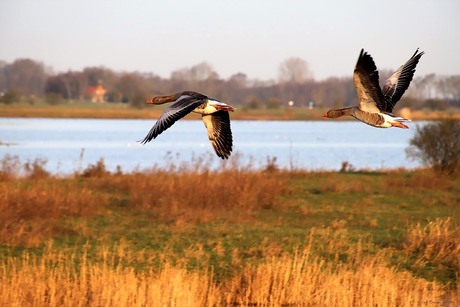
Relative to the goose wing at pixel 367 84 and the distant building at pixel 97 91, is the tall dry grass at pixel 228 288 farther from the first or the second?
the distant building at pixel 97 91

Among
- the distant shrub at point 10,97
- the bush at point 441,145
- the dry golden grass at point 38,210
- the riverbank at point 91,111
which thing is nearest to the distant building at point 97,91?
the riverbank at point 91,111

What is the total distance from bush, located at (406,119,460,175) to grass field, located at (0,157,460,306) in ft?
3.17

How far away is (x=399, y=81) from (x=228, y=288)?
3741mm

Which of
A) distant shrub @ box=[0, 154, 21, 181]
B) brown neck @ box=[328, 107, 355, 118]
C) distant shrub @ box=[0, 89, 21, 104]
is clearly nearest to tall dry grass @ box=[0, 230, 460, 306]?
brown neck @ box=[328, 107, 355, 118]

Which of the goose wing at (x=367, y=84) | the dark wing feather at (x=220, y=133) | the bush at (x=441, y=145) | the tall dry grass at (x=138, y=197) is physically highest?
the goose wing at (x=367, y=84)

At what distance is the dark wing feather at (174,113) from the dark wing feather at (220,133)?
1.33m

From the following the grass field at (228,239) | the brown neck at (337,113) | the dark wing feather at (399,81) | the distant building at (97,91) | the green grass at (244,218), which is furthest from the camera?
the distant building at (97,91)

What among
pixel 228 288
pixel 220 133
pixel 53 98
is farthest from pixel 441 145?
pixel 53 98

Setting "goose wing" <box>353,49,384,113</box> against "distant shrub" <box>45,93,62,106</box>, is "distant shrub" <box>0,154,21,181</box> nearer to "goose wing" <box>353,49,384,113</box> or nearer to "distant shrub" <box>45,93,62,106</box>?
"goose wing" <box>353,49,384,113</box>

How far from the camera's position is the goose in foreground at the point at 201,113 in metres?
8.34

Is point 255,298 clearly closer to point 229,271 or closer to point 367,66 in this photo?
point 229,271

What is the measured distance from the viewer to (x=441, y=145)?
26266 millimetres

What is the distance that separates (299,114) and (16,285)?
304 ft

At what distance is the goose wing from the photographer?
9102 mm
